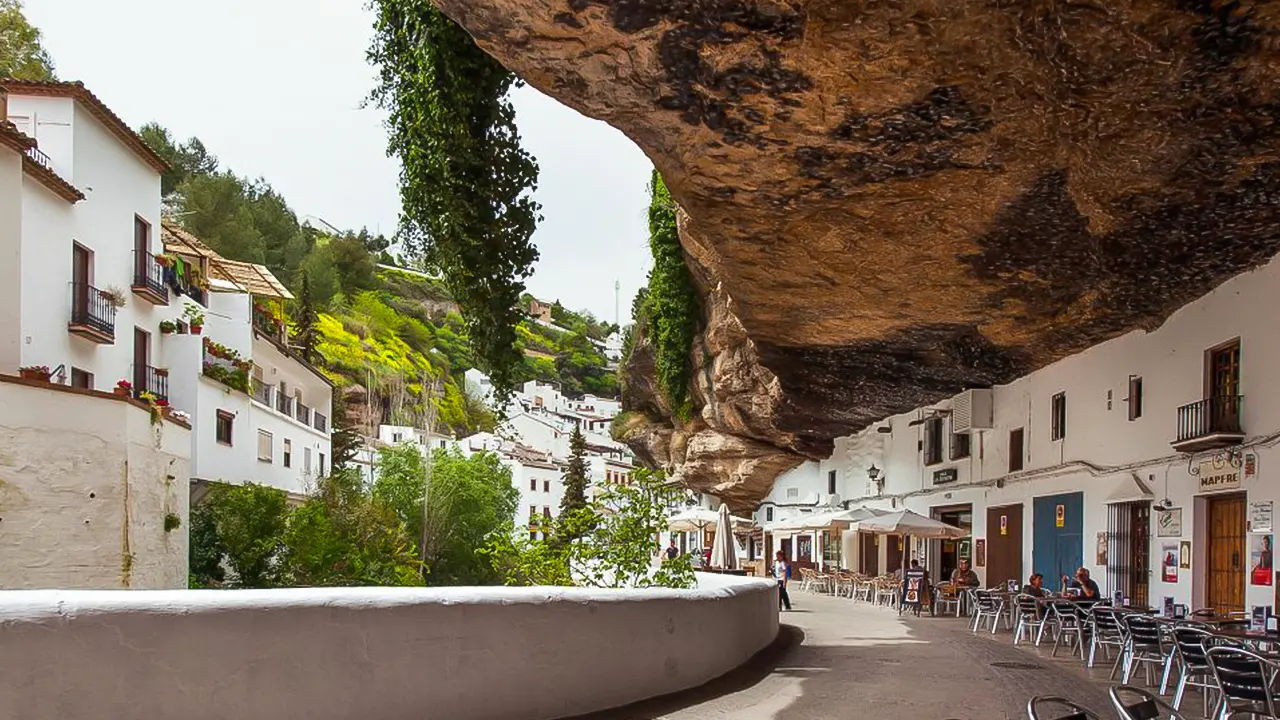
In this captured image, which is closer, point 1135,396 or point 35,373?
point 1135,396

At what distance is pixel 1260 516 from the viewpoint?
13.2m

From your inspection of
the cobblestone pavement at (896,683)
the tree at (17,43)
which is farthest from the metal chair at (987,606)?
the tree at (17,43)

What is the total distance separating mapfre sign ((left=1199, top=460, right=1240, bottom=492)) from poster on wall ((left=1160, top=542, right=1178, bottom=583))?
4.35ft

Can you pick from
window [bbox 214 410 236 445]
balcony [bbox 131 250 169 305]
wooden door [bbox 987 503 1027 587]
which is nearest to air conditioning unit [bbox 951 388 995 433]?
wooden door [bbox 987 503 1027 587]

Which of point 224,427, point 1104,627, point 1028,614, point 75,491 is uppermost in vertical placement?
point 224,427

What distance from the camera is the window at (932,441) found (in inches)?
1078

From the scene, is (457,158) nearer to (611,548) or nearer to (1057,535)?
(611,548)

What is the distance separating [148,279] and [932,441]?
67.4 feet

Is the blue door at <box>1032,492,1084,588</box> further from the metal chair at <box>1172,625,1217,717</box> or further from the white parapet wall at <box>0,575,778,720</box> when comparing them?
the white parapet wall at <box>0,575,778,720</box>

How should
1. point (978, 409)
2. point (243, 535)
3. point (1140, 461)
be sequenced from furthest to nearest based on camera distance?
1. point (243, 535)
2. point (978, 409)
3. point (1140, 461)

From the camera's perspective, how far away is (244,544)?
30.7 m

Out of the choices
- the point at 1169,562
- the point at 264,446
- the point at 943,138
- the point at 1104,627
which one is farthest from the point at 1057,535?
the point at 264,446

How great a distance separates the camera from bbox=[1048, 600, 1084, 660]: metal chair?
1467 cm

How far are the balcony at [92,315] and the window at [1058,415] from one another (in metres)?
20.5
